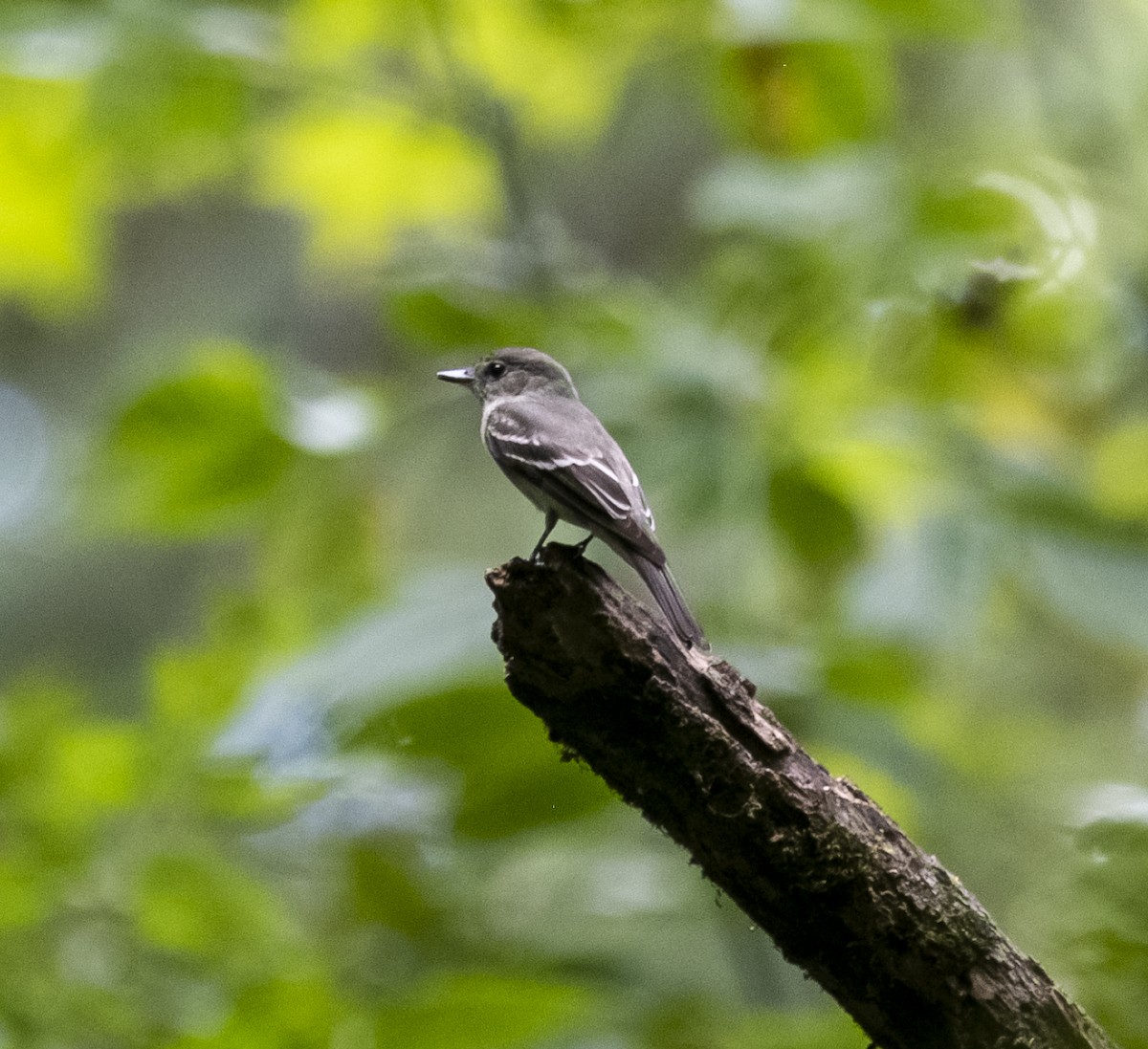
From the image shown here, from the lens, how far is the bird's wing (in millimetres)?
2842

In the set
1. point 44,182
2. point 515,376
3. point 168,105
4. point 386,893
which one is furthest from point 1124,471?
point 44,182

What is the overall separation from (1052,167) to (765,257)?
1.13 meters

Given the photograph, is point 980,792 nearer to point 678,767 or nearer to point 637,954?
point 637,954

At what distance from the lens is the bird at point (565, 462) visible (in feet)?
9.16

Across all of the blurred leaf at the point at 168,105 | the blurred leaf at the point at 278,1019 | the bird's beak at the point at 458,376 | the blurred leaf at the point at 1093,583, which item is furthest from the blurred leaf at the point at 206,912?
the blurred leaf at the point at 1093,583

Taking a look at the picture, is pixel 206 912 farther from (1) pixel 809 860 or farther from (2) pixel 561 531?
(2) pixel 561 531

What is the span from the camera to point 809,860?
1.88m

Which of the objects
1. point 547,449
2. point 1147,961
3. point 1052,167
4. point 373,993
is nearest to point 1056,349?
point 1052,167

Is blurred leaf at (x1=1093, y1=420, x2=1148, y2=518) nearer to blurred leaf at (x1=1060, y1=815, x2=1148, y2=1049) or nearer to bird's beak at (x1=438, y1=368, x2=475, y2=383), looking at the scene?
bird's beak at (x1=438, y1=368, x2=475, y2=383)

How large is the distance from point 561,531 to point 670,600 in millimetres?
2471

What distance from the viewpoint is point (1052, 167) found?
433 cm

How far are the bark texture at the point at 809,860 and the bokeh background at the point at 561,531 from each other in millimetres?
501

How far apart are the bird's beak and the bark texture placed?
2030 millimetres

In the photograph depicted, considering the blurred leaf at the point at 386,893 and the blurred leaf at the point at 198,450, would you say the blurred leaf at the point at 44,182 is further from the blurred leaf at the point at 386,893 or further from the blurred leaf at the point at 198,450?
the blurred leaf at the point at 386,893
